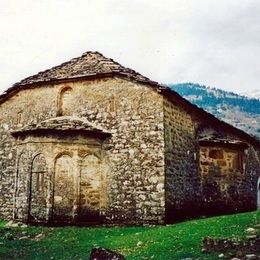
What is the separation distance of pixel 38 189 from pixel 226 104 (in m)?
104

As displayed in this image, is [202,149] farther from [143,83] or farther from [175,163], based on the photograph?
[143,83]

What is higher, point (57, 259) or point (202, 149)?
point (202, 149)

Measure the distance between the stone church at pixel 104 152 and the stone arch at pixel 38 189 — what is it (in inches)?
1.4

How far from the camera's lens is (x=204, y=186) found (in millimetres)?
17578

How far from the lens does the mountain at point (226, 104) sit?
10612cm

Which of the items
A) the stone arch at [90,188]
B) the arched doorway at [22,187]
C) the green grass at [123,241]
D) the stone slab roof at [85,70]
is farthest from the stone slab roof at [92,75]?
the green grass at [123,241]

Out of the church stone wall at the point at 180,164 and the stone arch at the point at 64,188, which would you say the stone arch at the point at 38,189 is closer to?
the stone arch at the point at 64,188

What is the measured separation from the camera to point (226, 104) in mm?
113062

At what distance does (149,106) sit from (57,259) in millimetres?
7251

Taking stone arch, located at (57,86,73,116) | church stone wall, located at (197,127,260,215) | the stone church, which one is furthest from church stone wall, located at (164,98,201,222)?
stone arch, located at (57,86,73,116)

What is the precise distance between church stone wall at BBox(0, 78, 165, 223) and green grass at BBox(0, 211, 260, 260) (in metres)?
1.42

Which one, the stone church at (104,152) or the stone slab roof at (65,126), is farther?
the stone slab roof at (65,126)

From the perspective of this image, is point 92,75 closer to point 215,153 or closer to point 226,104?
point 215,153

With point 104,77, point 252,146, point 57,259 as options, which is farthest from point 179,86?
point 57,259
